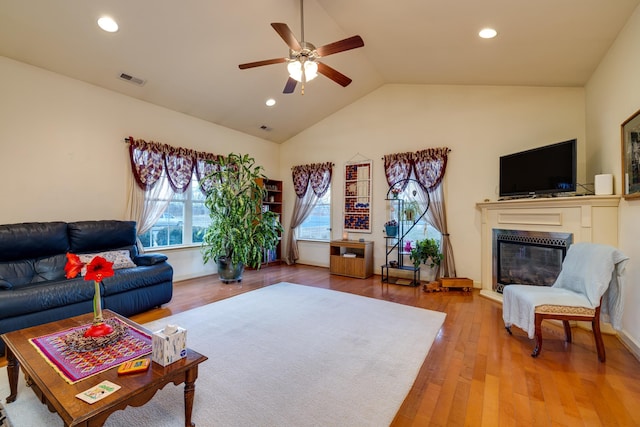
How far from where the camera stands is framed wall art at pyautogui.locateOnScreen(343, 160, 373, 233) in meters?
5.96

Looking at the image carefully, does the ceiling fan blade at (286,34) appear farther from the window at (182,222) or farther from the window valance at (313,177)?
the window valance at (313,177)

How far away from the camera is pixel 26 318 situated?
8.69 feet

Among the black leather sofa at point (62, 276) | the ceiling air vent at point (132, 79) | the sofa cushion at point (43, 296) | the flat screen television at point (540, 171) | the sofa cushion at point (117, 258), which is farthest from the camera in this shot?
the ceiling air vent at point (132, 79)

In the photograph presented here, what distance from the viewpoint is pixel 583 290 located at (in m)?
2.65

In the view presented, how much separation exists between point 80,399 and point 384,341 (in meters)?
2.34

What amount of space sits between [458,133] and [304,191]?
343 centimetres

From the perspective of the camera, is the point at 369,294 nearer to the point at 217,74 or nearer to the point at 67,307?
the point at 67,307

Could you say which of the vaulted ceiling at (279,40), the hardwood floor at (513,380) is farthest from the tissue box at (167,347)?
the vaulted ceiling at (279,40)

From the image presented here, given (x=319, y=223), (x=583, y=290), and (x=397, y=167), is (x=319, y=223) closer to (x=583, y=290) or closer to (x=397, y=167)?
(x=397, y=167)

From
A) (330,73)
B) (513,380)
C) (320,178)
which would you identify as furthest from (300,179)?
(513,380)

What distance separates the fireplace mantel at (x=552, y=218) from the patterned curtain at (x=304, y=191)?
10.4 ft

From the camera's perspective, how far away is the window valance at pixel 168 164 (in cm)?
452

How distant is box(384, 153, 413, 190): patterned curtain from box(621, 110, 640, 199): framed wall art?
2863 millimetres

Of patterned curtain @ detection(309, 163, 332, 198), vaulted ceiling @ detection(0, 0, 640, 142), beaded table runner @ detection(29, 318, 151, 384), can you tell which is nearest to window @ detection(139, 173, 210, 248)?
vaulted ceiling @ detection(0, 0, 640, 142)
